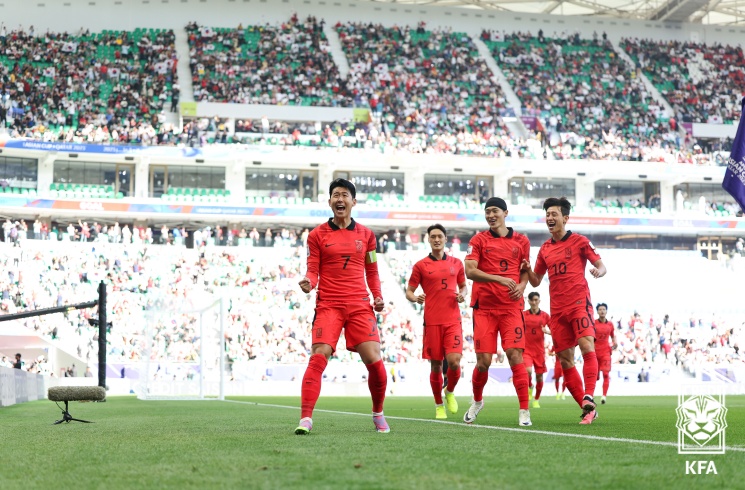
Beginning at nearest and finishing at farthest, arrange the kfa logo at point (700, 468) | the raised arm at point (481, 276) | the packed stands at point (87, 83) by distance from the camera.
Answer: the kfa logo at point (700, 468) < the raised arm at point (481, 276) < the packed stands at point (87, 83)

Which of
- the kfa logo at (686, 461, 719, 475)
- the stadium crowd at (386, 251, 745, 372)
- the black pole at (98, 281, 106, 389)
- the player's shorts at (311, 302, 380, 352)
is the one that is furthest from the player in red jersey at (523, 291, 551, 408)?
the stadium crowd at (386, 251, 745, 372)

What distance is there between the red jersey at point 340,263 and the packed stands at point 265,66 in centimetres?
4960

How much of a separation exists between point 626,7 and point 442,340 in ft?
217

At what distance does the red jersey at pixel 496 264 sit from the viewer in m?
10.8

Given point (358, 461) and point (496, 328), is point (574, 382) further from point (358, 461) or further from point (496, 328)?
point (358, 461)

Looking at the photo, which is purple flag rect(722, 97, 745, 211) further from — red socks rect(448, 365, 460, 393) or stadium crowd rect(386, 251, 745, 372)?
→ stadium crowd rect(386, 251, 745, 372)

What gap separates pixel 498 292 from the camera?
35.3 feet

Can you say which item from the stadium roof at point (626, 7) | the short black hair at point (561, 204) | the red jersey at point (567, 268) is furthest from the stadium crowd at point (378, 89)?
the short black hair at point (561, 204)

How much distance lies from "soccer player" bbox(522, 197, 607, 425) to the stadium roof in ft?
193

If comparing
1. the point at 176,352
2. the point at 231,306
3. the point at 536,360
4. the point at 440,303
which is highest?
the point at 440,303

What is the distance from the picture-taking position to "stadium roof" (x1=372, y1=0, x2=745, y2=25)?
228 ft

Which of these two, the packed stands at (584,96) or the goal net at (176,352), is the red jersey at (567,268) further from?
the packed stands at (584,96)

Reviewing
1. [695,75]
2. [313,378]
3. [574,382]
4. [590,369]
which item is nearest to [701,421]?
[313,378]

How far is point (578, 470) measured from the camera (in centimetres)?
548
